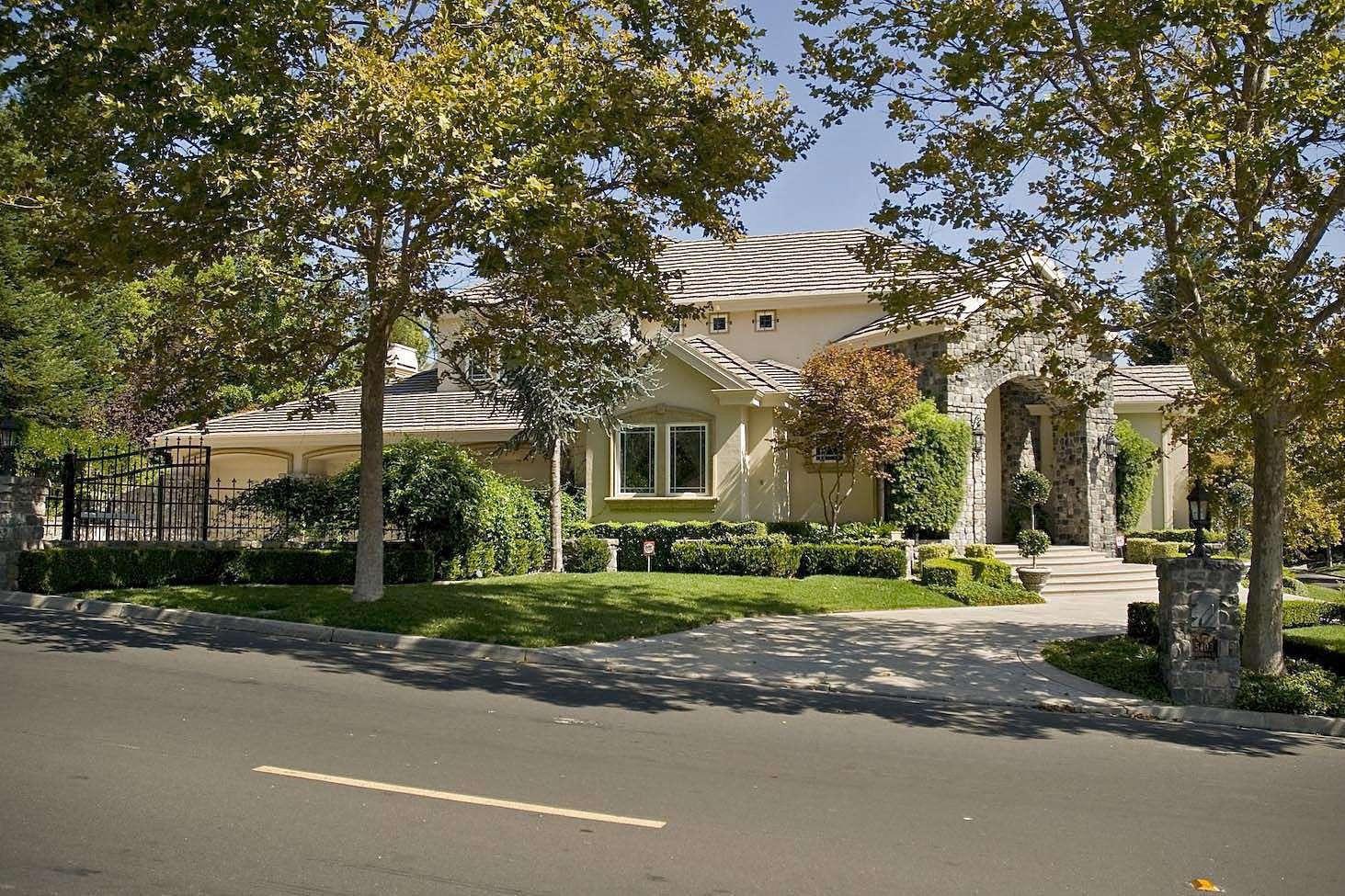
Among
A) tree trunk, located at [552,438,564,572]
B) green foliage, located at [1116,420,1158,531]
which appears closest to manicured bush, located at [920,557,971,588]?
tree trunk, located at [552,438,564,572]

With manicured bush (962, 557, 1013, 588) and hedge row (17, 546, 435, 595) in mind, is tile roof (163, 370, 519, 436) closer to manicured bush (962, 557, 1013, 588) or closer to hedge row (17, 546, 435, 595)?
hedge row (17, 546, 435, 595)

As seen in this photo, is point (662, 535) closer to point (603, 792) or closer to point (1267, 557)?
point (1267, 557)

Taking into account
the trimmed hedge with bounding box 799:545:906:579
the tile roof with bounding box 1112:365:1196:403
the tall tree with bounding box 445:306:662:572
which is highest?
the tile roof with bounding box 1112:365:1196:403

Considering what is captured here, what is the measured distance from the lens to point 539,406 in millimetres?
21828

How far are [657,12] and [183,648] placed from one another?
9054 mm

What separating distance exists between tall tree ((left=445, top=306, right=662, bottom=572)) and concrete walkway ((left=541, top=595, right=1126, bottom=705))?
12.8 ft

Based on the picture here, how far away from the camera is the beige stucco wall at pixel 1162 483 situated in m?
28.3

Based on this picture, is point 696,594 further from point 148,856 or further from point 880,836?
point 148,856

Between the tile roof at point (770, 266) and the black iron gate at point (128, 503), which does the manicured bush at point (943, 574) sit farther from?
the black iron gate at point (128, 503)

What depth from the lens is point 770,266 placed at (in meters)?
28.4

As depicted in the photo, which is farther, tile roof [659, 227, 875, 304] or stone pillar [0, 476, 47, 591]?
tile roof [659, 227, 875, 304]

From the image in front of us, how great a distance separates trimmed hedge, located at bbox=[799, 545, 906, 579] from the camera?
65.9 ft

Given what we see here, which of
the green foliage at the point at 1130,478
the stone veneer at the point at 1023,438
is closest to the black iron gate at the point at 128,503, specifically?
the stone veneer at the point at 1023,438

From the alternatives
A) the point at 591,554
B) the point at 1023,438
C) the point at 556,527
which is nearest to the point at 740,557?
the point at 591,554
